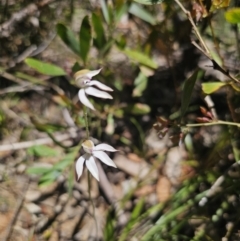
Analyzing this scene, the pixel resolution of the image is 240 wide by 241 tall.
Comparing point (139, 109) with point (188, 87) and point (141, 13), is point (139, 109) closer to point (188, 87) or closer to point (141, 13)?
point (141, 13)

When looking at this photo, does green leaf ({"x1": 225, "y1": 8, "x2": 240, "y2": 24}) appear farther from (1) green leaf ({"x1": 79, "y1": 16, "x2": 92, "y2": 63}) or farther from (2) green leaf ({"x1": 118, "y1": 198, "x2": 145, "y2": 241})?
(2) green leaf ({"x1": 118, "y1": 198, "x2": 145, "y2": 241})

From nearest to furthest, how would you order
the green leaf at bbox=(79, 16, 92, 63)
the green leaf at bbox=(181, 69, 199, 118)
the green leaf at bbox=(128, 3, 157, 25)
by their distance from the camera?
the green leaf at bbox=(181, 69, 199, 118) < the green leaf at bbox=(79, 16, 92, 63) < the green leaf at bbox=(128, 3, 157, 25)

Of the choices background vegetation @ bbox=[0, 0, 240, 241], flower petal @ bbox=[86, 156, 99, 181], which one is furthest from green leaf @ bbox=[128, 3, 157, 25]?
flower petal @ bbox=[86, 156, 99, 181]

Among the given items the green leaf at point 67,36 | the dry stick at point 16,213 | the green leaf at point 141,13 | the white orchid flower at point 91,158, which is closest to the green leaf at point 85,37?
the green leaf at point 67,36

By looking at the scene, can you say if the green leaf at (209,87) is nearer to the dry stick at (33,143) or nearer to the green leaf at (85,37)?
the green leaf at (85,37)

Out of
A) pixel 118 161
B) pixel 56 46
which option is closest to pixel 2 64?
pixel 56 46

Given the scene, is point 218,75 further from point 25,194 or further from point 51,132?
point 25,194
